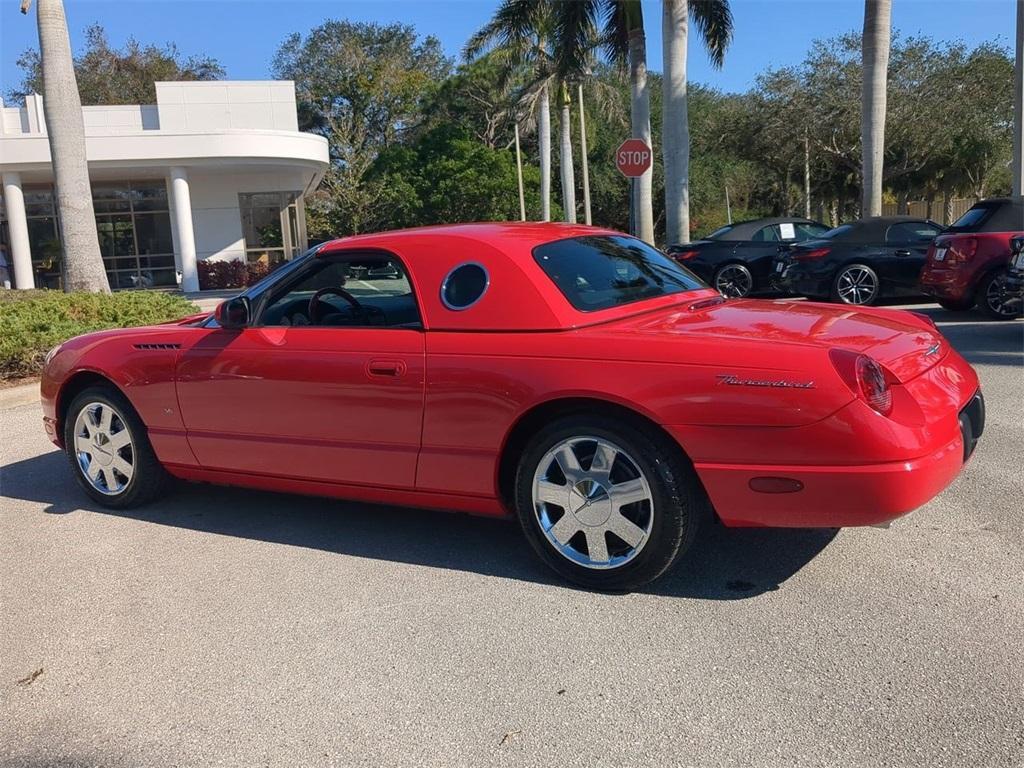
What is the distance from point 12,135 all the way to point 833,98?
26269 mm

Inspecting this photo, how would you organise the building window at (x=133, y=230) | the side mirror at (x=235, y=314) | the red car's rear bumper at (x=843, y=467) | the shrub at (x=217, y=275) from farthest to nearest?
1. the building window at (x=133, y=230)
2. the shrub at (x=217, y=275)
3. the side mirror at (x=235, y=314)
4. the red car's rear bumper at (x=843, y=467)

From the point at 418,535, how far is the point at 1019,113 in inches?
509

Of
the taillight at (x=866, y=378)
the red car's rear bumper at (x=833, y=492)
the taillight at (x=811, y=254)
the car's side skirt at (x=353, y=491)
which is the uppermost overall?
the taillight at (x=811, y=254)

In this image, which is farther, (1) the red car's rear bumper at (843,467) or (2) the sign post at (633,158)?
(2) the sign post at (633,158)

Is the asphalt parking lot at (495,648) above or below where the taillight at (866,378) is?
below

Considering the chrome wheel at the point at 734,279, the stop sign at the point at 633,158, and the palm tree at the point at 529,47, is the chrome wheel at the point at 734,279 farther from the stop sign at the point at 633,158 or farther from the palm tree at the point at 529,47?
the palm tree at the point at 529,47

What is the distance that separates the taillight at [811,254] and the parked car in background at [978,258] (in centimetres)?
172

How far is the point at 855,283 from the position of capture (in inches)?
490

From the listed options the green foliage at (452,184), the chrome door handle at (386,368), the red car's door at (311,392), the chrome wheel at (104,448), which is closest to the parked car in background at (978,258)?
the red car's door at (311,392)

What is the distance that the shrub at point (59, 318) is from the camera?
9.75 meters

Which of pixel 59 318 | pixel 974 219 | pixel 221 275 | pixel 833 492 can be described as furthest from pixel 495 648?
pixel 221 275

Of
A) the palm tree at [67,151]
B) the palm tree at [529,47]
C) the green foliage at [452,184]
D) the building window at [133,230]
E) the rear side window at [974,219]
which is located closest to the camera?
the rear side window at [974,219]

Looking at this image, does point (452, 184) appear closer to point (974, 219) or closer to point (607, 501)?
point (974, 219)

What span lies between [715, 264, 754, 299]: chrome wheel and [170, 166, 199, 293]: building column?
16353 mm
